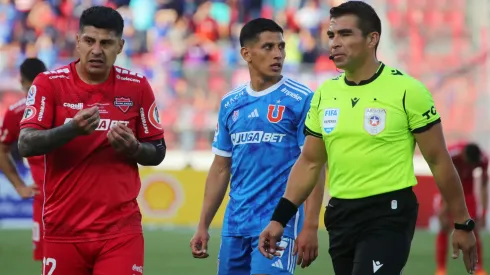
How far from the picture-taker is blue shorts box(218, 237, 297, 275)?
22.8 ft

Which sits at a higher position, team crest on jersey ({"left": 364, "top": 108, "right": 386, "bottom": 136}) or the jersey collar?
the jersey collar

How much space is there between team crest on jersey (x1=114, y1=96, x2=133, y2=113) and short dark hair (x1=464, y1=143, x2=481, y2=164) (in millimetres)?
8369

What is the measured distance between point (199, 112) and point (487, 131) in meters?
6.22

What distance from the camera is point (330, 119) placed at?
239 inches

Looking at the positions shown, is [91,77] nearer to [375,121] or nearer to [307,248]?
[307,248]

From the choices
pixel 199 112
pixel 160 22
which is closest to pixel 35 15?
pixel 160 22

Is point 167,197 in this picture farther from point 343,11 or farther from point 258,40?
point 343,11

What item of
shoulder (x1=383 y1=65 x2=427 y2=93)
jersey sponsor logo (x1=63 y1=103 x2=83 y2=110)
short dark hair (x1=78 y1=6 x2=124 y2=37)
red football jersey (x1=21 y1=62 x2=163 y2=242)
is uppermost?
short dark hair (x1=78 y1=6 x2=124 y2=37)

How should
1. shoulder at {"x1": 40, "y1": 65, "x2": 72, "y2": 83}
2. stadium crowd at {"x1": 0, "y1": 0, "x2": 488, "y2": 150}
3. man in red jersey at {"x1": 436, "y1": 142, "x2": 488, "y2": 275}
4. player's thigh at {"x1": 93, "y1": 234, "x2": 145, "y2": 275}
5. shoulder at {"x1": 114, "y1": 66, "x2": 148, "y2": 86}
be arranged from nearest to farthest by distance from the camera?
player's thigh at {"x1": 93, "y1": 234, "x2": 145, "y2": 275} → shoulder at {"x1": 40, "y1": 65, "x2": 72, "y2": 83} → shoulder at {"x1": 114, "y1": 66, "x2": 148, "y2": 86} → man in red jersey at {"x1": 436, "y1": 142, "x2": 488, "y2": 275} → stadium crowd at {"x1": 0, "y1": 0, "x2": 488, "y2": 150}

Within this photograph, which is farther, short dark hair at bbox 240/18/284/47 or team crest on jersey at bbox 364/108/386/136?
short dark hair at bbox 240/18/284/47

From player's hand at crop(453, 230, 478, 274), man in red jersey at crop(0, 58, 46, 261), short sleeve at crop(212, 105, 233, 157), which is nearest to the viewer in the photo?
player's hand at crop(453, 230, 478, 274)

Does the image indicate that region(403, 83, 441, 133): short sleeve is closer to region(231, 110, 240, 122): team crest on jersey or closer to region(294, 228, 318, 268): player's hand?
region(294, 228, 318, 268): player's hand

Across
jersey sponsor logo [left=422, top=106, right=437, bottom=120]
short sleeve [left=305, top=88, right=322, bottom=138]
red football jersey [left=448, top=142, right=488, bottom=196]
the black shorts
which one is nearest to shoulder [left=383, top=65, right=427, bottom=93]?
jersey sponsor logo [left=422, top=106, right=437, bottom=120]

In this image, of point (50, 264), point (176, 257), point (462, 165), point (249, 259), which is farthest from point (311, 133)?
point (176, 257)
